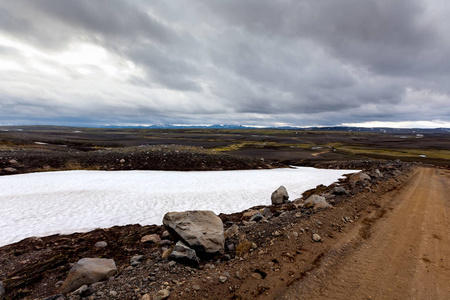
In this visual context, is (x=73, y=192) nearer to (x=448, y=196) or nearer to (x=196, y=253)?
(x=196, y=253)

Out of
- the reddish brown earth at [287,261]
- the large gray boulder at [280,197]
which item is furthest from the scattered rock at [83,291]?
the large gray boulder at [280,197]

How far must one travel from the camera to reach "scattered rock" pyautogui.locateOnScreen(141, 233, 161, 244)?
8938 mm

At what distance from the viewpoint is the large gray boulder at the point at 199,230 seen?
6555 millimetres

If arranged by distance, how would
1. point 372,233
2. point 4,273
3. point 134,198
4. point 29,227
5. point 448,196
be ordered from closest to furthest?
point 4,273 < point 372,233 < point 29,227 < point 448,196 < point 134,198

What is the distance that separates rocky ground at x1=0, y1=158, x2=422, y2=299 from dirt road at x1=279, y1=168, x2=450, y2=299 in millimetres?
378

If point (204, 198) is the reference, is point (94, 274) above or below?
above

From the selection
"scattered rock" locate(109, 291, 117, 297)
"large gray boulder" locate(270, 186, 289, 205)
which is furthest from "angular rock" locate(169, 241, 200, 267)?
"large gray boulder" locate(270, 186, 289, 205)

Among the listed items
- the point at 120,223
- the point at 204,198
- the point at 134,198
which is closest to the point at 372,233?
the point at 204,198

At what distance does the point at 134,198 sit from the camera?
53.9ft

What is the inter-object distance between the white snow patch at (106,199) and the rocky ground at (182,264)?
175cm

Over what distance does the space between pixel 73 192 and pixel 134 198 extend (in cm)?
602

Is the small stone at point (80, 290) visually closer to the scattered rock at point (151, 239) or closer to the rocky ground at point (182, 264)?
the rocky ground at point (182, 264)

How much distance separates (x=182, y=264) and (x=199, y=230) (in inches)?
46.4

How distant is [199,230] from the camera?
22.7ft
